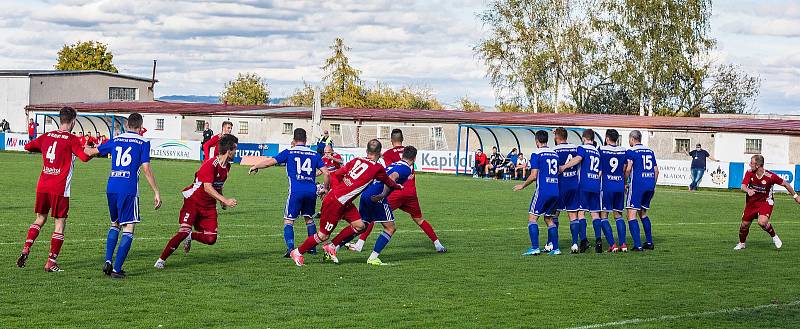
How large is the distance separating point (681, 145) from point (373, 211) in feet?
128

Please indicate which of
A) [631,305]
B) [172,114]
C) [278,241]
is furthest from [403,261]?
[172,114]

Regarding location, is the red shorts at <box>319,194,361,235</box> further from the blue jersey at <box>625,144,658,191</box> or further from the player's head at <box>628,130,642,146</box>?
the blue jersey at <box>625,144,658,191</box>

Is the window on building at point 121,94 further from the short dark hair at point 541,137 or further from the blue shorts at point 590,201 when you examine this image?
the short dark hair at point 541,137

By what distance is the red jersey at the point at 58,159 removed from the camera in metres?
13.2

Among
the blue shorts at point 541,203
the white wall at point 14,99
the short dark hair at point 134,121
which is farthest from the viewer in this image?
the white wall at point 14,99

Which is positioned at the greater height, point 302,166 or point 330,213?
point 302,166

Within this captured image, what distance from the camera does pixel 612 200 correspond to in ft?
59.3

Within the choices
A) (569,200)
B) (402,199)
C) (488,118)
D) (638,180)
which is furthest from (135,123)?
(488,118)

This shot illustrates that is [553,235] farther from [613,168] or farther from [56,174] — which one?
[56,174]

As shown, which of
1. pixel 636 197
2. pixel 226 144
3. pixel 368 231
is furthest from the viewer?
pixel 636 197

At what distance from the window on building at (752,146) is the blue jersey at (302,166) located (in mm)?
37721

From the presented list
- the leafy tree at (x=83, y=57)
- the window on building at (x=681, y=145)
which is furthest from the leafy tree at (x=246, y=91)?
the window on building at (x=681, y=145)

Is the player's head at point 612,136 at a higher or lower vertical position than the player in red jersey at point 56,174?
higher

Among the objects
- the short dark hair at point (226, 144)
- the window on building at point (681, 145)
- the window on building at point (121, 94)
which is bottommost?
the short dark hair at point (226, 144)
